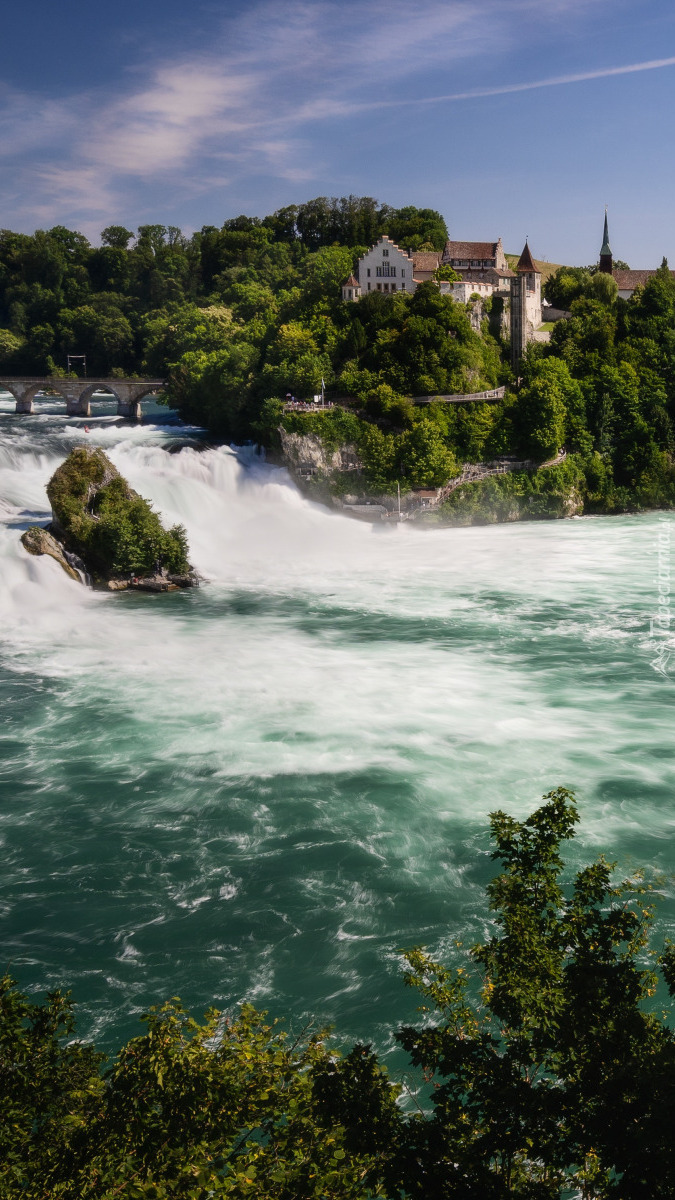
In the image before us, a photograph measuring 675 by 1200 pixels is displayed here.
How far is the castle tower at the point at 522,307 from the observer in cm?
6488

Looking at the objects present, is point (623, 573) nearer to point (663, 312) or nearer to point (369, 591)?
point (369, 591)

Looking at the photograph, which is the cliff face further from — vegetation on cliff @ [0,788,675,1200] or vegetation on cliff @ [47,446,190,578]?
vegetation on cliff @ [0,788,675,1200]

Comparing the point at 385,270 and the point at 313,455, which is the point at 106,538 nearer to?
the point at 313,455

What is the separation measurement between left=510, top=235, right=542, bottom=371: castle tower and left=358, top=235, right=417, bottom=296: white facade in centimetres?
688

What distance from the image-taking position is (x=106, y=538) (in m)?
40.8

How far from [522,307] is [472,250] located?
819cm

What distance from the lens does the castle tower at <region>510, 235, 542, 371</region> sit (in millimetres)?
64875

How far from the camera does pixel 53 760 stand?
960 inches

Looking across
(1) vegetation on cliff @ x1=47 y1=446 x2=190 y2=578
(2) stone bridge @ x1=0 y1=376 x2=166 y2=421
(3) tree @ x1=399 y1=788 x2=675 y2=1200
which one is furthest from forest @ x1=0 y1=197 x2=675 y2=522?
(3) tree @ x1=399 y1=788 x2=675 y2=1200

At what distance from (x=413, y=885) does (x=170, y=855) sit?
16.6 feet

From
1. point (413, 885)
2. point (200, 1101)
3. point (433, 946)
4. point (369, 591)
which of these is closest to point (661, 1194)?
point (200, 1101)

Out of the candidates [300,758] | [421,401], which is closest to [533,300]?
[421,401]

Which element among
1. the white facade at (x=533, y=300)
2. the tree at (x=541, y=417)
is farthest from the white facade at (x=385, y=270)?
the tree at (x=541, y=417)

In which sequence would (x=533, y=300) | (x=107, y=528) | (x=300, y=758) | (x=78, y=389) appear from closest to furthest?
(x=300, y=758) < (x=107, y=528) < (x=533, y=300) < (x=78, y=389)
